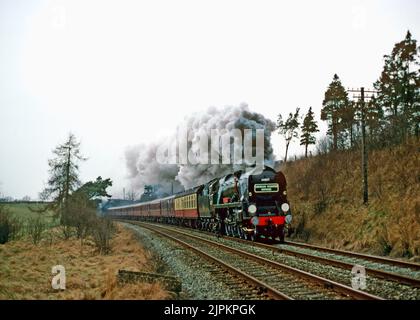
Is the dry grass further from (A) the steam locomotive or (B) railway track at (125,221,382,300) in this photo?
(A) the steam locomotive

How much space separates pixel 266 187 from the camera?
18.8 metres

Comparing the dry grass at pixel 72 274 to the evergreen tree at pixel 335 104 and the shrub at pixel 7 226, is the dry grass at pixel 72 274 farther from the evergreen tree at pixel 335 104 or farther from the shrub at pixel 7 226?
the evergreen tree at pixel 335 104

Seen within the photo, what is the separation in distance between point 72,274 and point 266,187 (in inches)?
394

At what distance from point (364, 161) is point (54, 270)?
45.4ft

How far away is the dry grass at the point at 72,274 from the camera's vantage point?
8.29m

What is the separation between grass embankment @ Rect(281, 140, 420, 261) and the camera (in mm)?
14188

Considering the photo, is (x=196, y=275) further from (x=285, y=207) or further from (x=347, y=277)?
(x=285, y=207)

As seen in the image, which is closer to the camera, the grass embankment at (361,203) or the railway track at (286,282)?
the railway track at (286,282)

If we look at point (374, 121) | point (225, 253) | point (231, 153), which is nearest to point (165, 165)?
point (231, 153)

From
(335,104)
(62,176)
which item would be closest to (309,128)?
(335,104)

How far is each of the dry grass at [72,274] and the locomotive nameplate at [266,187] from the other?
579cm

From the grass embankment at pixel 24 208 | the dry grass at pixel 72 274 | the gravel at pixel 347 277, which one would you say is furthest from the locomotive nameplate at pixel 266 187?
the grass embankment at pixel 24 208
